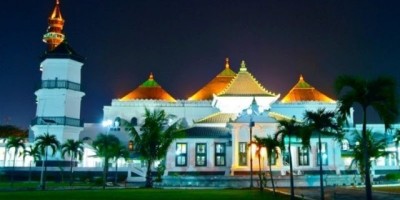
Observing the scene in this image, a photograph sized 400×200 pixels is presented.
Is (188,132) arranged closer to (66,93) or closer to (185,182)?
(185,182)

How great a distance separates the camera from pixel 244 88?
6041cm

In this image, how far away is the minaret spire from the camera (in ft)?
261

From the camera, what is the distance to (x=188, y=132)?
52.9 meters

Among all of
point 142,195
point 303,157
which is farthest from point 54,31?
point 142,195

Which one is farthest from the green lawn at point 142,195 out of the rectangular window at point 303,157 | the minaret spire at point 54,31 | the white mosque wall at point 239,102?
the minaret spire at point 54,31

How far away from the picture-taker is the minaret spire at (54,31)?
79.5 metres

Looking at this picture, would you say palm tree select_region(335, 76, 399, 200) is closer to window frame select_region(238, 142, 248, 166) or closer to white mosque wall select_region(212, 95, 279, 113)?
window frame select_region(238, 142, 248, 166)

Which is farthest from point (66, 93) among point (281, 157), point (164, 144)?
point (281, 157)

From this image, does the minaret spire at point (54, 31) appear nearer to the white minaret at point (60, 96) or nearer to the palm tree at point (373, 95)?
the white minaret at point (60, 96)

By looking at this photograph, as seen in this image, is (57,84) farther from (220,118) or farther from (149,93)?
(220,118)

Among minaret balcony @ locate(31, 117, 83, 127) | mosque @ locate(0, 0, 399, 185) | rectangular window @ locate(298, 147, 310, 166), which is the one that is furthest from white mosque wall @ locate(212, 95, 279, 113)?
minaret balcony @ locate(31, 117, 83, 127)

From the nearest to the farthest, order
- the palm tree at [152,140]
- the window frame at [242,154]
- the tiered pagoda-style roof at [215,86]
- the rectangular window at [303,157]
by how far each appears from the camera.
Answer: the palm tree at [152,140]
the window frame at [242,154]
the rectangular window at [303,157]
the tiered pagoda-style roof at [215,86]

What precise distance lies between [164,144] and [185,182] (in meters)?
4.02

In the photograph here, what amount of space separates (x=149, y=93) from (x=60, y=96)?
17518mm
